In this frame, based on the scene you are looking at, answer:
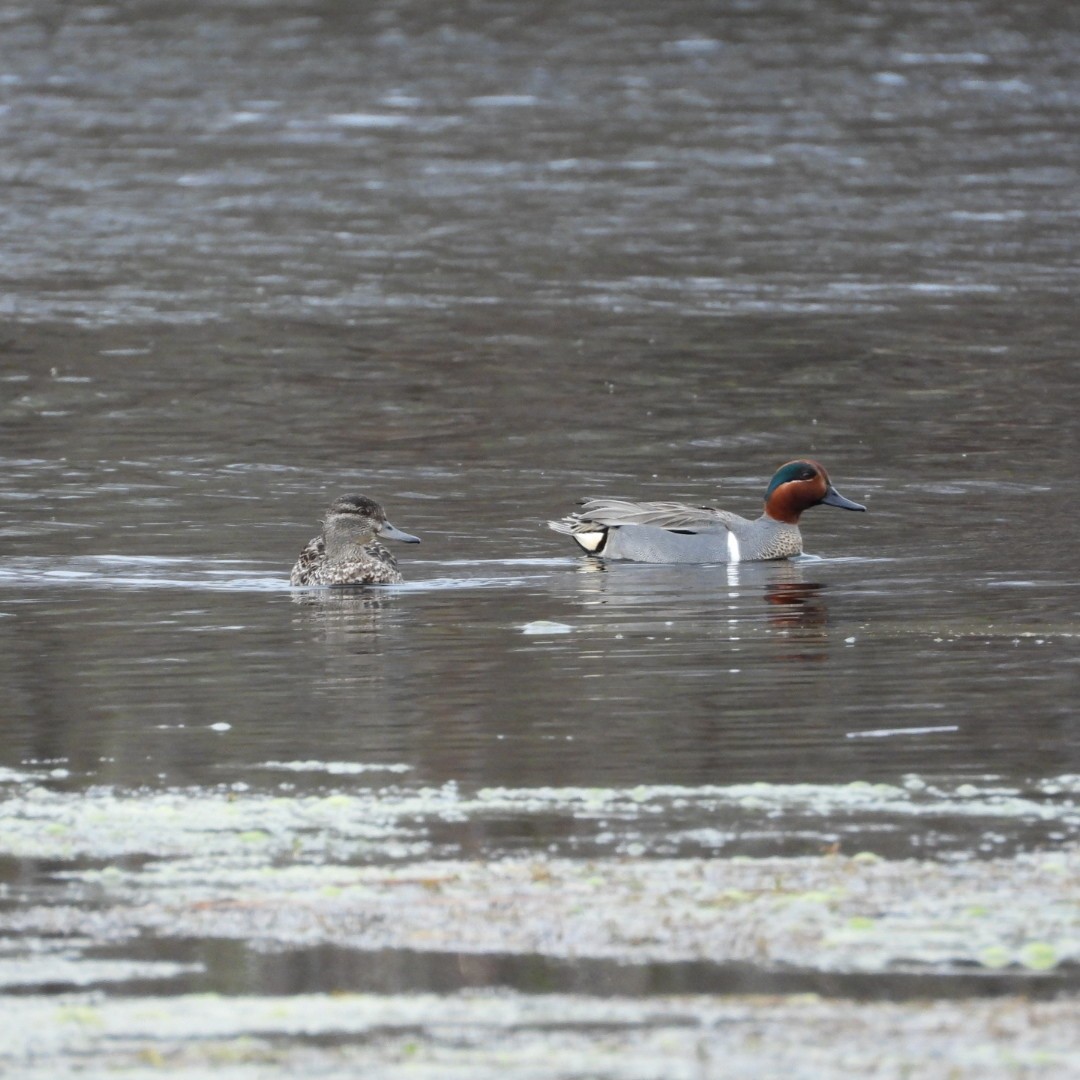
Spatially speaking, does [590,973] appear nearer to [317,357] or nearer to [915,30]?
[317,357]

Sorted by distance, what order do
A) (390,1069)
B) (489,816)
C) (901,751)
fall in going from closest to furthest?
(390,1069)
(489,816)
(901,751)

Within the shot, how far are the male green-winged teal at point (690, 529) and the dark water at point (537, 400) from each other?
213 mm

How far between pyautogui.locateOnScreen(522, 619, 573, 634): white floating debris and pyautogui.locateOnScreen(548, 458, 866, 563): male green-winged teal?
250 centimetres

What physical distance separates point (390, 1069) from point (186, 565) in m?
8.74

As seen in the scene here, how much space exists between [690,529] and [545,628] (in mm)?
2824

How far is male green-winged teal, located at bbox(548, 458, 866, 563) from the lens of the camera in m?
15.0

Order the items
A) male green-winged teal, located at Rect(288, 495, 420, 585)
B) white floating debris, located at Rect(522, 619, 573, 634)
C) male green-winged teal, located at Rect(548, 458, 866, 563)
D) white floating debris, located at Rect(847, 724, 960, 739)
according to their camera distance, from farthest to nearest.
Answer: male green-winged teal, located at Rect(548, 458, 866, 563), male green-winged teal, located at Rect(288, 495, 420, 585), white floating debris, located at Rect(522, 619, 573, 634), white floating debris, located at Rect(847, 724, 960, 739)

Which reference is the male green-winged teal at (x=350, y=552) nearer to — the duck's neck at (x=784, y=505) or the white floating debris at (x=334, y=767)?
the duck's neck at (x=784, y=505)

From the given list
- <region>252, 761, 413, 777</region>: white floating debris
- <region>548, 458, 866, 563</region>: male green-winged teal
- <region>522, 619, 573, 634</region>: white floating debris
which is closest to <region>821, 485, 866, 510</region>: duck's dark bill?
<region>548, 458, 866, 563</region>: male green-winged teal

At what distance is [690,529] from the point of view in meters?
15.0

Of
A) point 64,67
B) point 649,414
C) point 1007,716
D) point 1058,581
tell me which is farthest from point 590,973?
point 64,67

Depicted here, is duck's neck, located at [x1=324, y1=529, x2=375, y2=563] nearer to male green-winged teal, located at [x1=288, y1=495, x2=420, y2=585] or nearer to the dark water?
male green-winged teal, located at [x1=288, y1=495, x2=420, y2=585]

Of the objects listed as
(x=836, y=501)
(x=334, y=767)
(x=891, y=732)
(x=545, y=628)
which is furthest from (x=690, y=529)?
(x=334, y=767)

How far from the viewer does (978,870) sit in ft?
23.9
